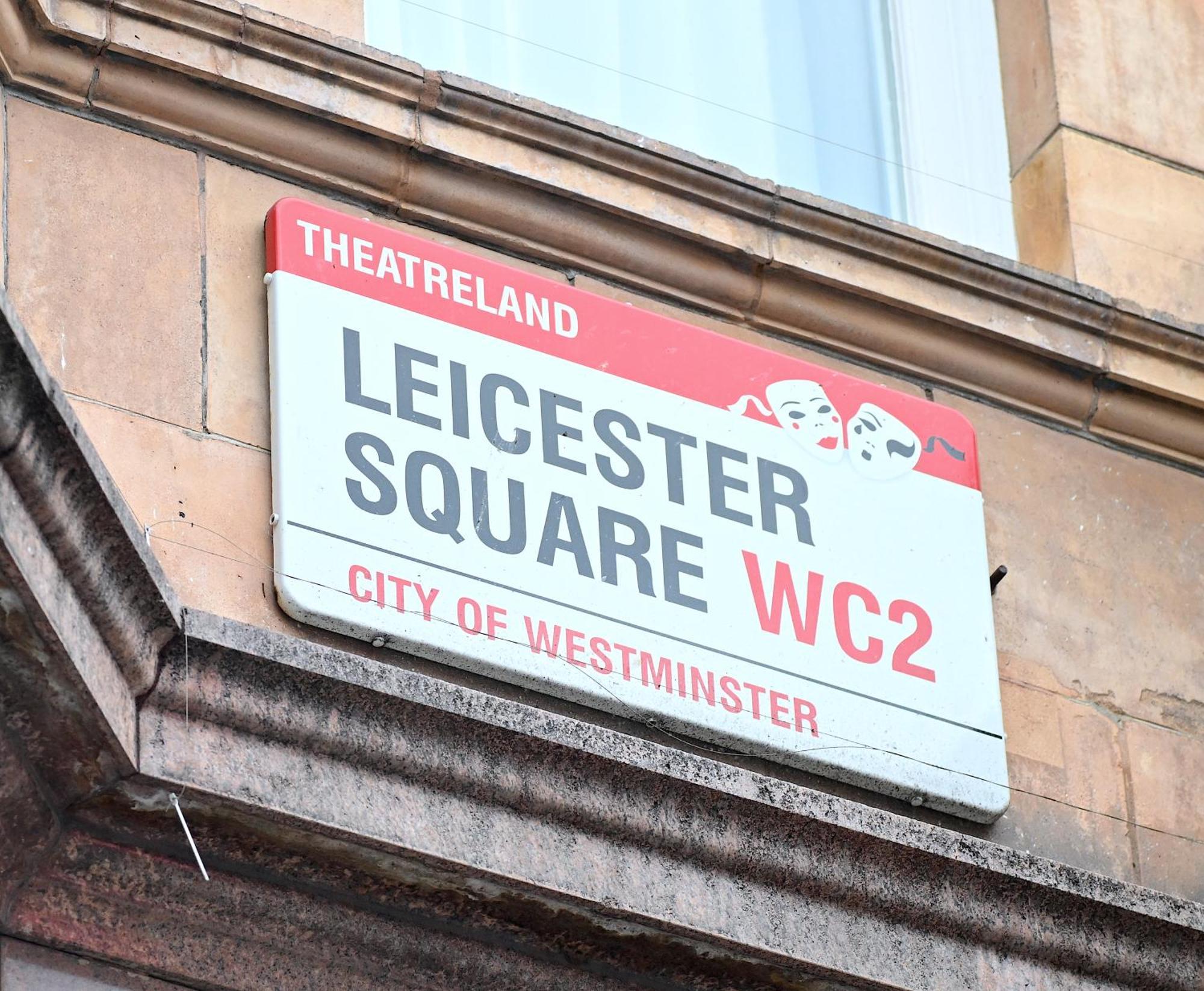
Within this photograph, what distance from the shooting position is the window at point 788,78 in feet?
20.5

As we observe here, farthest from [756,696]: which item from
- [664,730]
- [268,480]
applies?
[268,480]

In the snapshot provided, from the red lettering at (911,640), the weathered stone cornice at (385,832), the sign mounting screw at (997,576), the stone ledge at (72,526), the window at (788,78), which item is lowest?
the weathered stone cornice at (385,832)

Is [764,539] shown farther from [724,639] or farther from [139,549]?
[139,549]

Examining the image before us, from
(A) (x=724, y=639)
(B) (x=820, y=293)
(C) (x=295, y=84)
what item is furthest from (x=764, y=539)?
(C) (x=295, y=84)

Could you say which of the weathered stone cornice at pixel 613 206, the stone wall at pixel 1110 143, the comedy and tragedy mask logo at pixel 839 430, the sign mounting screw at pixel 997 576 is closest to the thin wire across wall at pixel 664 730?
the sign mounting screw at pixel 997 576

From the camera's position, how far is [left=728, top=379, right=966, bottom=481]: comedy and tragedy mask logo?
5883 millimetres

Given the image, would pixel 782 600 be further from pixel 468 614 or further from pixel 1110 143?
pixel 1110 143

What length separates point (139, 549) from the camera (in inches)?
178

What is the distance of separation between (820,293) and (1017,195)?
92 cm

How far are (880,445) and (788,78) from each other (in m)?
1.03

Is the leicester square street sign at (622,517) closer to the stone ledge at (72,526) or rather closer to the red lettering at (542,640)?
the red lettering at (542,640)

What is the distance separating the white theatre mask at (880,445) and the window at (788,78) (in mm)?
707

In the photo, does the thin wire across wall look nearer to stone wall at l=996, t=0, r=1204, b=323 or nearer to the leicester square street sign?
the leicester square street sign

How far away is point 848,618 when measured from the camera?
18.7 feet
